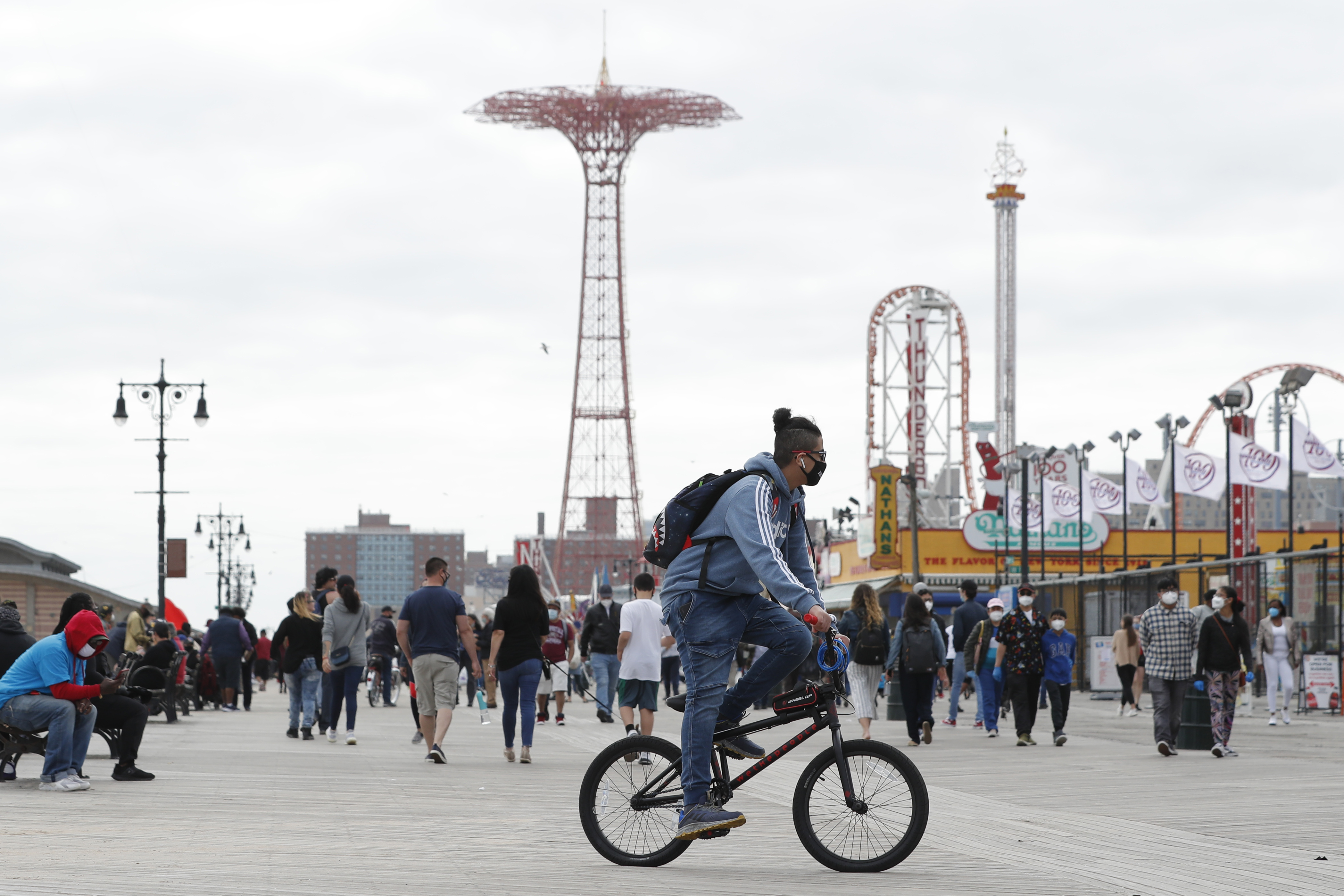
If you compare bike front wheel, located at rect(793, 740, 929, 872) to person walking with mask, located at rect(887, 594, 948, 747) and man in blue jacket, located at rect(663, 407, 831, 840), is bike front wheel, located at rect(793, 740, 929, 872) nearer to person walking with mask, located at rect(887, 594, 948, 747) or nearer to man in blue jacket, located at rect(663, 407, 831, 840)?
man in blue jacket, located at rect(663, 407, 831, 840)

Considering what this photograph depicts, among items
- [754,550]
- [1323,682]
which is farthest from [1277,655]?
[754,550]

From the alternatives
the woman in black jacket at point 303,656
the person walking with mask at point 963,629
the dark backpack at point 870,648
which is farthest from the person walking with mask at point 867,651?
the woman in black jacket at point 303,656

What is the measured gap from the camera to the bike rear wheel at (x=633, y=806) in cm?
782

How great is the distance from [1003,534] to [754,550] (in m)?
52.2

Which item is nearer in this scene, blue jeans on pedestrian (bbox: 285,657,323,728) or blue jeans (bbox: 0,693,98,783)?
blue jeans (bbox: 0,693,98,783)

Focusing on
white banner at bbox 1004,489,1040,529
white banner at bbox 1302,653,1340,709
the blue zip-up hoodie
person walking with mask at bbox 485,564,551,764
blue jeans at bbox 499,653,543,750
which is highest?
white banner at bbox 1004,489,1040,529

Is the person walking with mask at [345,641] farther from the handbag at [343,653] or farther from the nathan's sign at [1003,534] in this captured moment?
the nathan's sign at [1003,534]

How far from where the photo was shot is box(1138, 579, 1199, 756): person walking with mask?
16406 mm

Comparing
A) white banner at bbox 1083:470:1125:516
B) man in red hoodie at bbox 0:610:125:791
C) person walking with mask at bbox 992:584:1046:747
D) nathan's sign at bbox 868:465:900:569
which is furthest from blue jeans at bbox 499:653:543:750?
nathan's sign at bbox 868:465:900:569

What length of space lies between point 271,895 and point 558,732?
14.1m

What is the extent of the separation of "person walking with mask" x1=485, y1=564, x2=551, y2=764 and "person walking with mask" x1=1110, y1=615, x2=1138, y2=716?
12.5 meters

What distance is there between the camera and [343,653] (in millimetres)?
17625

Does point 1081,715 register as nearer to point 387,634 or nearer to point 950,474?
point 387,634

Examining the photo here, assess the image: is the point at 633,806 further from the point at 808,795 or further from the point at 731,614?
the point at 731,614
